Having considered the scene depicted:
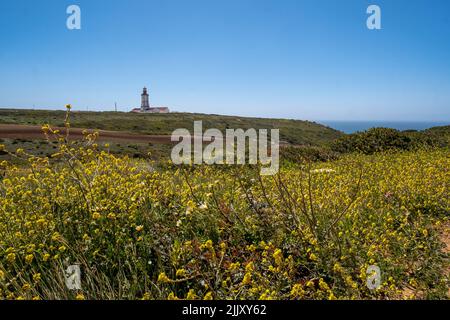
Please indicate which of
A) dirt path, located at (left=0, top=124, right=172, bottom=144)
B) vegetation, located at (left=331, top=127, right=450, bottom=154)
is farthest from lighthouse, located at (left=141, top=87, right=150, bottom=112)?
vegetation, located at (left=331, top=127, right=450, bottom=154)

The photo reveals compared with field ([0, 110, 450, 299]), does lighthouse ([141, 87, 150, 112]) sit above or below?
above

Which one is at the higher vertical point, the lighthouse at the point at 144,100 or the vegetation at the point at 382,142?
the lighthouse at the point at 144,100

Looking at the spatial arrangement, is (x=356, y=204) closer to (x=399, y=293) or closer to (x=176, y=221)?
(x=399, y=293)

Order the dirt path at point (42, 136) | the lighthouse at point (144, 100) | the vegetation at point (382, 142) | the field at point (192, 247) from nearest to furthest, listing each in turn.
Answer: the field at point (192, 247) → the vegetation at point (382, 142) → the dirt path at point (42, 136) → the lighthouse at point (144, 100)

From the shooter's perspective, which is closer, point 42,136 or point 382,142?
point 382,142

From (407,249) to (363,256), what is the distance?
3.24 ft

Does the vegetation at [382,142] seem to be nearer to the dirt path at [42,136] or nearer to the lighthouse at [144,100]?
the dirt path at [42,136]

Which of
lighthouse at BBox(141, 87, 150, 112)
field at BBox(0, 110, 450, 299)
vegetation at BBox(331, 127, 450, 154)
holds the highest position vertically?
lighthouse at BBox(141, 87, 150, 112)

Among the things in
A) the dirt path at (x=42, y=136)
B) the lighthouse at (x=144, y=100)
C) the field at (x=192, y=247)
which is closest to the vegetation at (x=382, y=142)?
the field at (x=192, y=247)

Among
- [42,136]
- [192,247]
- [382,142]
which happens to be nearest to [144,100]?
[42,136]

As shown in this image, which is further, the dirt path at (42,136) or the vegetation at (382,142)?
the dirt path at (42,136)

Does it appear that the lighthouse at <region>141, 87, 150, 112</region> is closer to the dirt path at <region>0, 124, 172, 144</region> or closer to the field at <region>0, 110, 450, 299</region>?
the dirt path at <region>0, 124, 172, 144</region>

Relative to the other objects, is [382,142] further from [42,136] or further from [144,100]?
[144,100]
